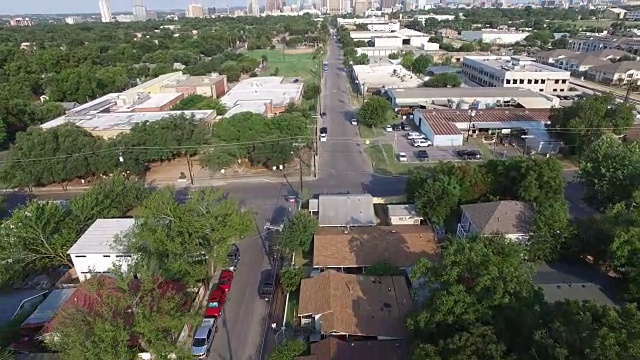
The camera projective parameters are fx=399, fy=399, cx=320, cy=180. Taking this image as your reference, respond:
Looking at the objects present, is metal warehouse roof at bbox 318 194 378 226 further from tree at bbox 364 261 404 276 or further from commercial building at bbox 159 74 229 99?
commercial building at bbox 159 74 229 99

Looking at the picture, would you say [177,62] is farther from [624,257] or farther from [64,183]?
[624,257]

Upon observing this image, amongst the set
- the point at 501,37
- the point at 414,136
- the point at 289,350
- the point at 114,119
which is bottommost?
the point at 289,350

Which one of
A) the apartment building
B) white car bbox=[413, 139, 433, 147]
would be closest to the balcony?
white car bbox=[413, 139, 433, 147]

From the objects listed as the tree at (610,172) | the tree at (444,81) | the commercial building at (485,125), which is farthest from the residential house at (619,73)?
the tree at (610,172)

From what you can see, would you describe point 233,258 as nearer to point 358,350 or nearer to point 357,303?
point 357,303

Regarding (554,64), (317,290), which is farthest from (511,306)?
(554,64)

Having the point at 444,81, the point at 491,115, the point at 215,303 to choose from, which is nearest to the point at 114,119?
the point at 215,303
